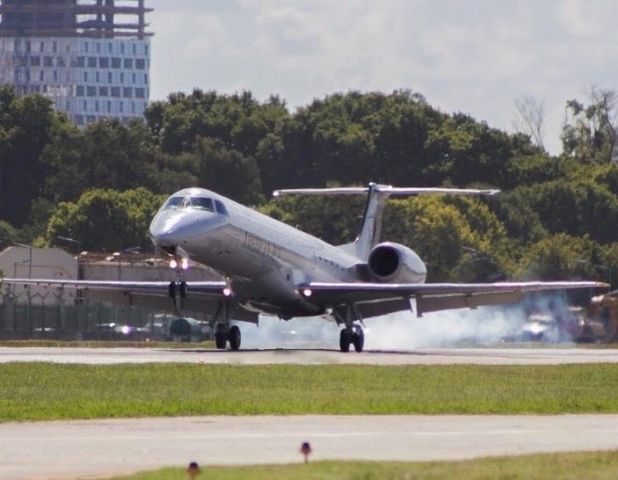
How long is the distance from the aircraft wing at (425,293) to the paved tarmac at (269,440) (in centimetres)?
2751

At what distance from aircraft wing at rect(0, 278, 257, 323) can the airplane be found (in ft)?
0.10

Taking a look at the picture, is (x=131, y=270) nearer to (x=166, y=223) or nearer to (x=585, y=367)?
(x=166, y=223)

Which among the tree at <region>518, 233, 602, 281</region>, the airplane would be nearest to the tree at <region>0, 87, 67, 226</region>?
the tree at <region>518, 233, 602, 281</region>

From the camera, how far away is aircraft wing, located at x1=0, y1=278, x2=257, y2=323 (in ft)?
184

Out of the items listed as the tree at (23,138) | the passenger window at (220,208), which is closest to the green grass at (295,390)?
the passenger window at (220,208)

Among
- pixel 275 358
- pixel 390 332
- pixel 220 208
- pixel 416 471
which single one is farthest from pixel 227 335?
pixel 416 471

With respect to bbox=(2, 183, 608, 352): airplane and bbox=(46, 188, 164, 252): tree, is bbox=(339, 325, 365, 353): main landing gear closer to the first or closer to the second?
bbox=(2, 183, 608, 352): airplane

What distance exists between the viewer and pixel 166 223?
50.8m

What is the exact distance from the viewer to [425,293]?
57.9 meters

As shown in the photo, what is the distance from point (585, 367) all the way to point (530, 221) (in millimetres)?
99642

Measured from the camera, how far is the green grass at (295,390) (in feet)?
97.1

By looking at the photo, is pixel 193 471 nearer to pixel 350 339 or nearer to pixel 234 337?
pixel 234 337

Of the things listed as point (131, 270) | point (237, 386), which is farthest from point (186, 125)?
point (237, 386)

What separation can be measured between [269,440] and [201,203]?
27926 millimetres
